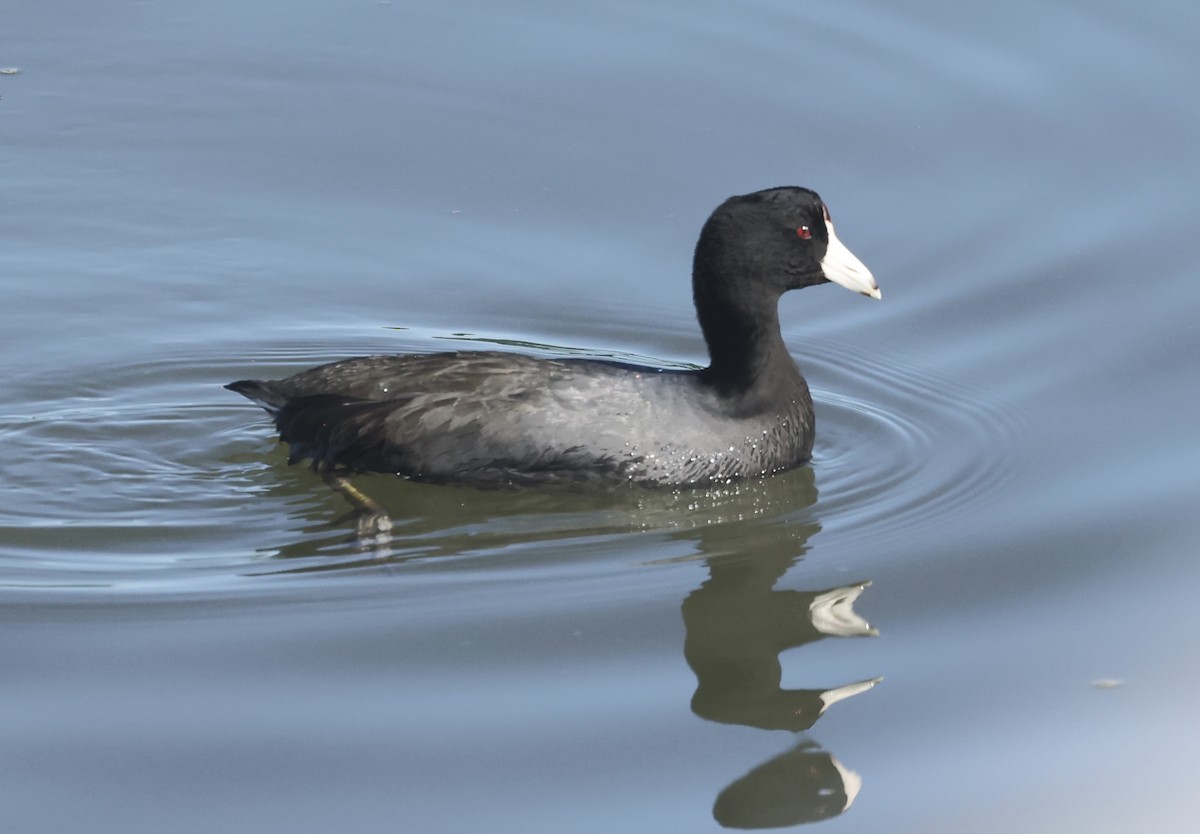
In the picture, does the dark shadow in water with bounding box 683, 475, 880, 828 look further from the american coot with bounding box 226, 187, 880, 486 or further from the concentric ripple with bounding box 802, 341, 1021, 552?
the american coot with bounding box 226, 187, 880, 486

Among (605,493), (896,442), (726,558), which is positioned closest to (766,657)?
(726,558)

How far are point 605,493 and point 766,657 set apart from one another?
1452 millimetres

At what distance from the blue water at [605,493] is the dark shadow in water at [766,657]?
0.7 inches

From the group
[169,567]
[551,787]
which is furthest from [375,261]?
[551,787]

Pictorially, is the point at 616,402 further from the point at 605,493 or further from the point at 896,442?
the point at 896,442

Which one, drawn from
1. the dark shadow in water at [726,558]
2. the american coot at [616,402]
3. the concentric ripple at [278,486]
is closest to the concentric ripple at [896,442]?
the concentric ripple at [278,486]

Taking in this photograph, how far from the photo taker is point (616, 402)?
7.00 m

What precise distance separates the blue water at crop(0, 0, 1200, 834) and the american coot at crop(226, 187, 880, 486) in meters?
0.15

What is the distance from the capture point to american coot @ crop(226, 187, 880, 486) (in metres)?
6.95

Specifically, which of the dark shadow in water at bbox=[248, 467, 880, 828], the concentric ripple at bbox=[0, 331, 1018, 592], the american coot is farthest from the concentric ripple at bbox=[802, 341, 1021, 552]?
the american coot

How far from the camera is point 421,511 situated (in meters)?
6.84

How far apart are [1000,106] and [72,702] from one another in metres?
6.31

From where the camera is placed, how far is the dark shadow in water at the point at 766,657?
4.78 meters

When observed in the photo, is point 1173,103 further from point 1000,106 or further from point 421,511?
point 421,511
